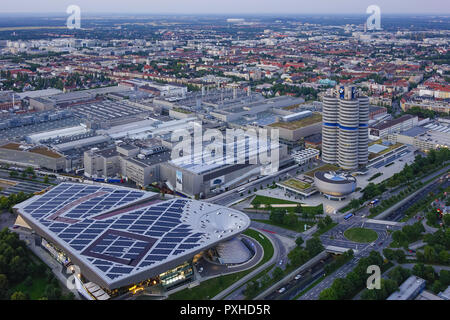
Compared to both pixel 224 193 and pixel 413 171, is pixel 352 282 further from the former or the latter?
pixel 413 171

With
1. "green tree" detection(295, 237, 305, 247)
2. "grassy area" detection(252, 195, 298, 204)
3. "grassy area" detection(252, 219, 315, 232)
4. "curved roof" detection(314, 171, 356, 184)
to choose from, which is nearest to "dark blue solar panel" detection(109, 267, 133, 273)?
"green tree" detection(295, 237, 305, 247)

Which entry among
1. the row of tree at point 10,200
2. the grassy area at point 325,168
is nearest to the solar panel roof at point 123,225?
the row of tree at point 10,200

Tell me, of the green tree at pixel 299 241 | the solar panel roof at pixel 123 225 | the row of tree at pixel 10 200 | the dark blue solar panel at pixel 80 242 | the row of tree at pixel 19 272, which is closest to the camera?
the row of tree at pixel 19 272

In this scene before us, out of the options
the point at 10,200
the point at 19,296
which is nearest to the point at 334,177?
the point at 19,296

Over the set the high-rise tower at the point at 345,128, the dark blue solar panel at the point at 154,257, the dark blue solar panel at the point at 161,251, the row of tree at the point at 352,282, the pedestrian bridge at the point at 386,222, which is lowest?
the row of tree at the point at 352,282

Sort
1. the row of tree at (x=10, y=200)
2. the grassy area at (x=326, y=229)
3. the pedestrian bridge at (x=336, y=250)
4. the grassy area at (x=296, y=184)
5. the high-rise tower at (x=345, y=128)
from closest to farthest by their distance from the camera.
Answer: the pedestrian bridge at (x=336, y=250), the grassy area at (x=326, y=229), the row of tree at (x=10, y=200), the grassy area at (x=296, y=184), the high-rise tower at (x=345, y=128)

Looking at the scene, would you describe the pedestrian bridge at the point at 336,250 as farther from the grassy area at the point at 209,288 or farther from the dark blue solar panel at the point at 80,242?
the dark blue solar panel at the point at 80,242

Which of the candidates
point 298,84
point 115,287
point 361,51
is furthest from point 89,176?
point 361,51
